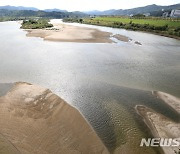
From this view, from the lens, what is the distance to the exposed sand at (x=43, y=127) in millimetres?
11766

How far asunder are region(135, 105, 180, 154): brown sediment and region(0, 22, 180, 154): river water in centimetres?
50

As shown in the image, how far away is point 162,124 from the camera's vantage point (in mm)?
14609

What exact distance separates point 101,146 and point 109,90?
842 cm

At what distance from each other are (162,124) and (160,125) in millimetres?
252

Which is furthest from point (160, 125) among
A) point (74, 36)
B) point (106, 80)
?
point (74, 36)

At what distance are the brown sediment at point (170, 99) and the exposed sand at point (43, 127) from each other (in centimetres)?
758

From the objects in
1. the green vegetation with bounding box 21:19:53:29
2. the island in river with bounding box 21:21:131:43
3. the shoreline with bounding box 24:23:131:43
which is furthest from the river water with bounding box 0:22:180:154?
the green vegetation with bounding box 21:19:53:29

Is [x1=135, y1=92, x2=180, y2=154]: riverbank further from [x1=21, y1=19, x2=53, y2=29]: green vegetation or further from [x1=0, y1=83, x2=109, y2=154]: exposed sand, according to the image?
[x1=21, y1=19, x2=53, y2=29]: green vegetation

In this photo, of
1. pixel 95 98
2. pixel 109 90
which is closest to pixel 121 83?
pixel 109 90

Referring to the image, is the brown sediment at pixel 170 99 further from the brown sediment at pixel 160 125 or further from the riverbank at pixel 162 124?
the brown sediment at pixel 160 125

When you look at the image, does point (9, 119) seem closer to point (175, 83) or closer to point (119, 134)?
point (119, 134)

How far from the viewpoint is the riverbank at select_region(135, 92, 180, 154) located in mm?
13306

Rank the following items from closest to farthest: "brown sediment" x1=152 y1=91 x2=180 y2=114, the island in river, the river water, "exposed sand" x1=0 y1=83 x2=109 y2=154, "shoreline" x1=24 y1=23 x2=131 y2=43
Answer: "exposed sand" x1=0 y1=83 x2=109 y2=154 → the river water → "brown sediment" x1=152 y1=91 x2=180 y2=114 → "shoreline" x1=24 y1=23 x2=131 y2=43 → the island in river

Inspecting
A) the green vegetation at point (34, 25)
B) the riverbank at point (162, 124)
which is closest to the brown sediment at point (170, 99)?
the riverbank at point (162, 124)
